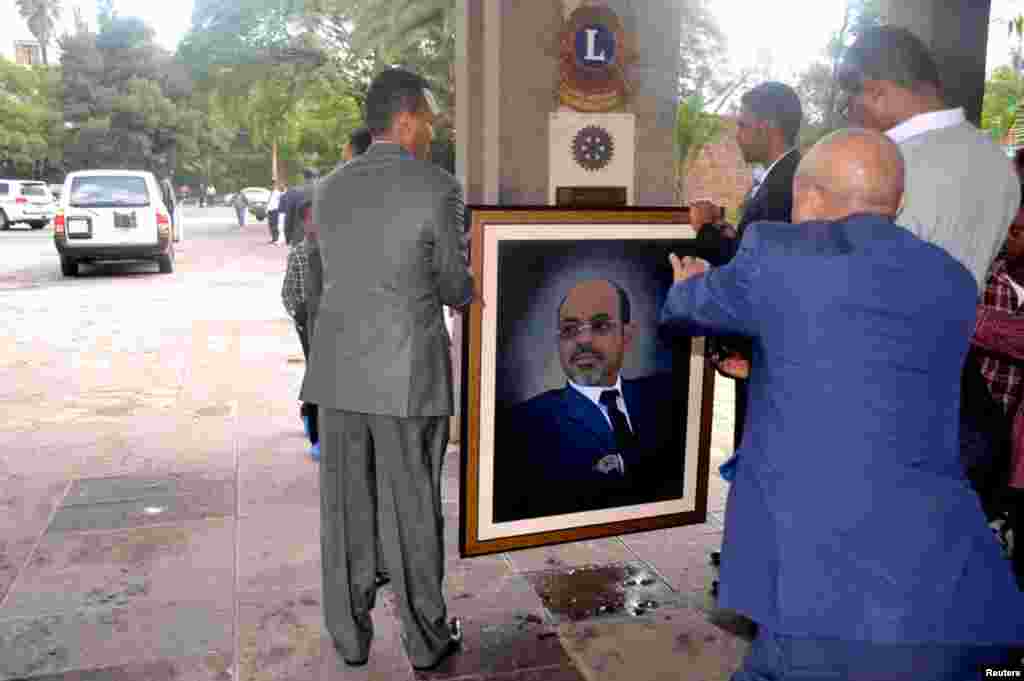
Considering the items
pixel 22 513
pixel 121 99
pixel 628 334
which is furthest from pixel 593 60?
pixel 121 99

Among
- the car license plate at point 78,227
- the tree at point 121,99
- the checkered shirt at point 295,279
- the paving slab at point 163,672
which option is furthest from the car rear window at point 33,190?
the paving slab at point 163,672

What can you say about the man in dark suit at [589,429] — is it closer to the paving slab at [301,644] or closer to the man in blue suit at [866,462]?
the paving slab at [301,644]

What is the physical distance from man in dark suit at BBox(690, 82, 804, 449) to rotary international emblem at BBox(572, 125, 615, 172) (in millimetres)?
927

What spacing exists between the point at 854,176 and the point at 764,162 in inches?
66.5

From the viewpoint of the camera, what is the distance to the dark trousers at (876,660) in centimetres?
180

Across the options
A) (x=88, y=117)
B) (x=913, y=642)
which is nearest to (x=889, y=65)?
(x=913, y=642)

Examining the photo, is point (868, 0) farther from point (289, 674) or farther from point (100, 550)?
point (100, 550)

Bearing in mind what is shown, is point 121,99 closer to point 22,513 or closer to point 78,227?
point 78,227

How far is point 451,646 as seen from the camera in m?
3.43

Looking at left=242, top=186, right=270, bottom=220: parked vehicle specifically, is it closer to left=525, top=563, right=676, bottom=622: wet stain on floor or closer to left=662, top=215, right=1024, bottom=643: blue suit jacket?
left=525, top=563, right=676, bottom=622: wet stain on floor

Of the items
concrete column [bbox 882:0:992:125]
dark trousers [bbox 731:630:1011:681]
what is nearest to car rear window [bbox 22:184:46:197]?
concrete column [bbox 882:0:992:125]

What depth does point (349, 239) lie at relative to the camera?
3.02 metres

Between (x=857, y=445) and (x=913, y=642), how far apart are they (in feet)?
1.28

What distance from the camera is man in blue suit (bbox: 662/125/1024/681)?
1766 millimetres
